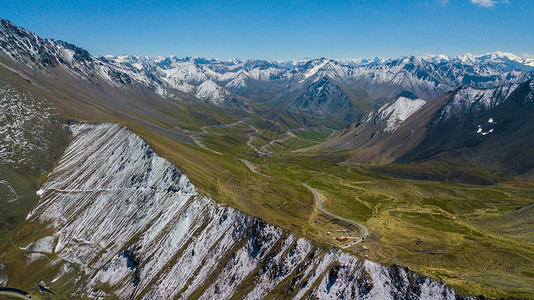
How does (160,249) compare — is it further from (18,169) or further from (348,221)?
(18,169)

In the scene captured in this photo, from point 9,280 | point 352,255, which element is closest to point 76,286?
point 9,280

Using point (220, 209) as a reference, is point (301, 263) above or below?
below

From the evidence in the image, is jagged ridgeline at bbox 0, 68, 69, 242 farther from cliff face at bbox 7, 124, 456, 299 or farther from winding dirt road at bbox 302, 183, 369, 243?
winding dirt road at bbox 302, 183, 369, 243

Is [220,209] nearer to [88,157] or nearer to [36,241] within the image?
[36,241]

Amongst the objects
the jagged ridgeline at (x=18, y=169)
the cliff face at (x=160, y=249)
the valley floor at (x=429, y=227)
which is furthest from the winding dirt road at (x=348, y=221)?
the jagged ridgeline at (x=18, y=169)

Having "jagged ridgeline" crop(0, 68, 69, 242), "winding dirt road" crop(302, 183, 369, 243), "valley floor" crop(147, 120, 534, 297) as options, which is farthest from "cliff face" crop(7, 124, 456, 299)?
"winding dirt road" crop(302, 183, 369, 243)

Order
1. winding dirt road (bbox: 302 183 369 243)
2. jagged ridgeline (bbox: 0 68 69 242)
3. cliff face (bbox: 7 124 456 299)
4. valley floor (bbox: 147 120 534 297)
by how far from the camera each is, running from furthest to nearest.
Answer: jagged ridgeline (bbox: 0 68 69 242) < winding dirt road (bbox: 302 183 369 243) < valley floor (bbox: 147 120 534 297) < cliff face (bbox: 7 124 456 299)

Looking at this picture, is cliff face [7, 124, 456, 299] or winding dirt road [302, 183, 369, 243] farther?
winding dirt road [302, 183, 369, 243]

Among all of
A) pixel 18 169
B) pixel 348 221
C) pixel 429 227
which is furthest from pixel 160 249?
pixel 18 169
